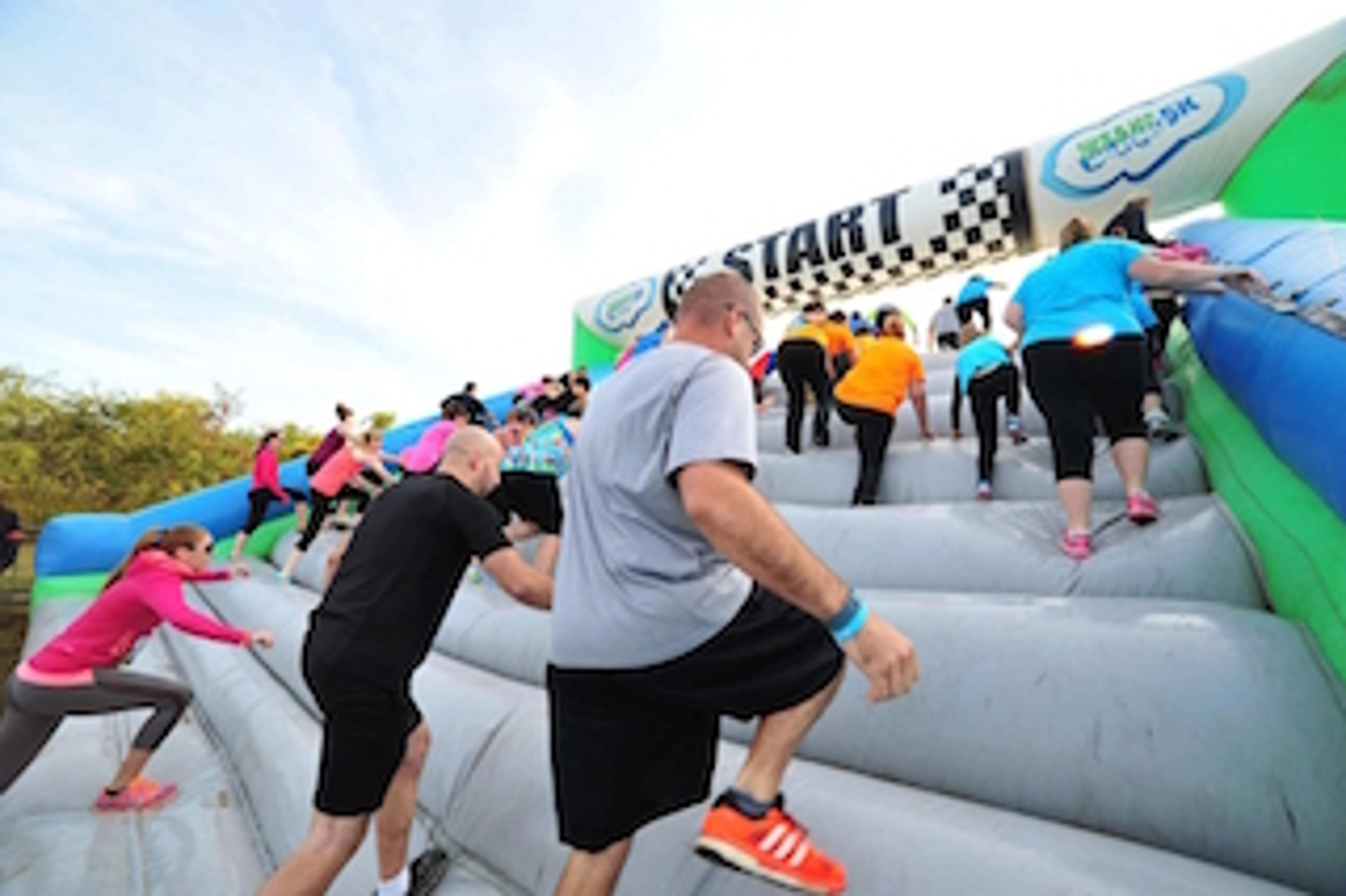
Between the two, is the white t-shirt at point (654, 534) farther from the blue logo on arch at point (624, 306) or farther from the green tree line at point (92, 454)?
the green tree line at point (92, 454)

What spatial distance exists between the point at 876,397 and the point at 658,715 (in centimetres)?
229

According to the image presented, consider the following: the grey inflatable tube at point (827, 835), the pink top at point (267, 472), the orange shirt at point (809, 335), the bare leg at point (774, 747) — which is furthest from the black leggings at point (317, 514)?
the bare leg at point (774, 747)

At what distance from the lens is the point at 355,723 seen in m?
1.29

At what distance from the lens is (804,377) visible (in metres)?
3.66

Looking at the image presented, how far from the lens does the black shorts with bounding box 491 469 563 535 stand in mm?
2916

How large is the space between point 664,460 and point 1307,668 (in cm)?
118

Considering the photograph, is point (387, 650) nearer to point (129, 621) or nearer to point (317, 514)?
point (129, 621)

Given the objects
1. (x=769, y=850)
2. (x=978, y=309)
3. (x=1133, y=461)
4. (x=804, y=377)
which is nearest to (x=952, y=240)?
(x=978, y=309)

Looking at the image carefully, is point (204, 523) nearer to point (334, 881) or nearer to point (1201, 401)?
point (334, 881)

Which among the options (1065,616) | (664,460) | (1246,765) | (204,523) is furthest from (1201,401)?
(204,523)

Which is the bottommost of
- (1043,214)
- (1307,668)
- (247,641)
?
(247,641)

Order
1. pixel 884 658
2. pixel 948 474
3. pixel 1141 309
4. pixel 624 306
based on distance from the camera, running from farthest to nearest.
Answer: pixel 624 306 → pixel 948 474 → pixel 1141 309 → pixel 884 658

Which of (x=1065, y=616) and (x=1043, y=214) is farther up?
(x=1043, y=214)

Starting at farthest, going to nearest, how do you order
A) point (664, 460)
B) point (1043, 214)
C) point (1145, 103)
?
point (1043, 214) < point (1145, 103) < point (664, 460)
